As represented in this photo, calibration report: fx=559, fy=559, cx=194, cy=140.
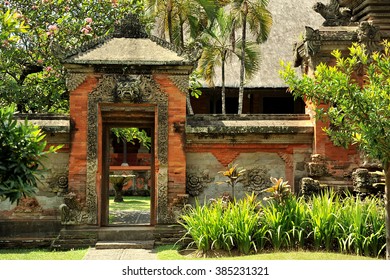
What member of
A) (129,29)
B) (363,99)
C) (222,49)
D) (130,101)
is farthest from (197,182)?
(222,49)

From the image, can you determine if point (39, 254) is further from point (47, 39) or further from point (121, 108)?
point (47, 39)

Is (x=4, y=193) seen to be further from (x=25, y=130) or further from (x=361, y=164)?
(x=361, y=164)

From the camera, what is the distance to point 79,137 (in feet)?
35.8

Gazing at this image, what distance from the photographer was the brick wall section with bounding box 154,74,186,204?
11.0 meters

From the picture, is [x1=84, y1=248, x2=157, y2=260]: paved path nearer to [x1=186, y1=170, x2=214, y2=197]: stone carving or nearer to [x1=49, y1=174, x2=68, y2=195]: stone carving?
[x1=49, y1=174, x2=68, y2=195]: stone carving

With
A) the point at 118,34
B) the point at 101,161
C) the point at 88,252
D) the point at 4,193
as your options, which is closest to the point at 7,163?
the point at 4,193

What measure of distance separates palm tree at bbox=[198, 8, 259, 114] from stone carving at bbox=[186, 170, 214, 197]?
967cm

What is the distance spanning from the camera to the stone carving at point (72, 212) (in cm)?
1069

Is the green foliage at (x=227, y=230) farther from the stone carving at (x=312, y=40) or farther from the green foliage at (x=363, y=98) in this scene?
the stone carving at (x=312, y=40)

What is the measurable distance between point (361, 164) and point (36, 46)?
883 centimetres

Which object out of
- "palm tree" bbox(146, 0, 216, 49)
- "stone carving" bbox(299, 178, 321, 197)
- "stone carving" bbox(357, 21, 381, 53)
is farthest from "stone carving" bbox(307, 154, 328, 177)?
"palm tree" bbox(146, 0, 216, 49)

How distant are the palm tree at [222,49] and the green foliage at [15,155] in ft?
45.1

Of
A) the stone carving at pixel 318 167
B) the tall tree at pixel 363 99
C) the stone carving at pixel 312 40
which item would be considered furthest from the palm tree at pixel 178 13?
the tall tree at pixel 363 99

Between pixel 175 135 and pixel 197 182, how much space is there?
106 centimetres
